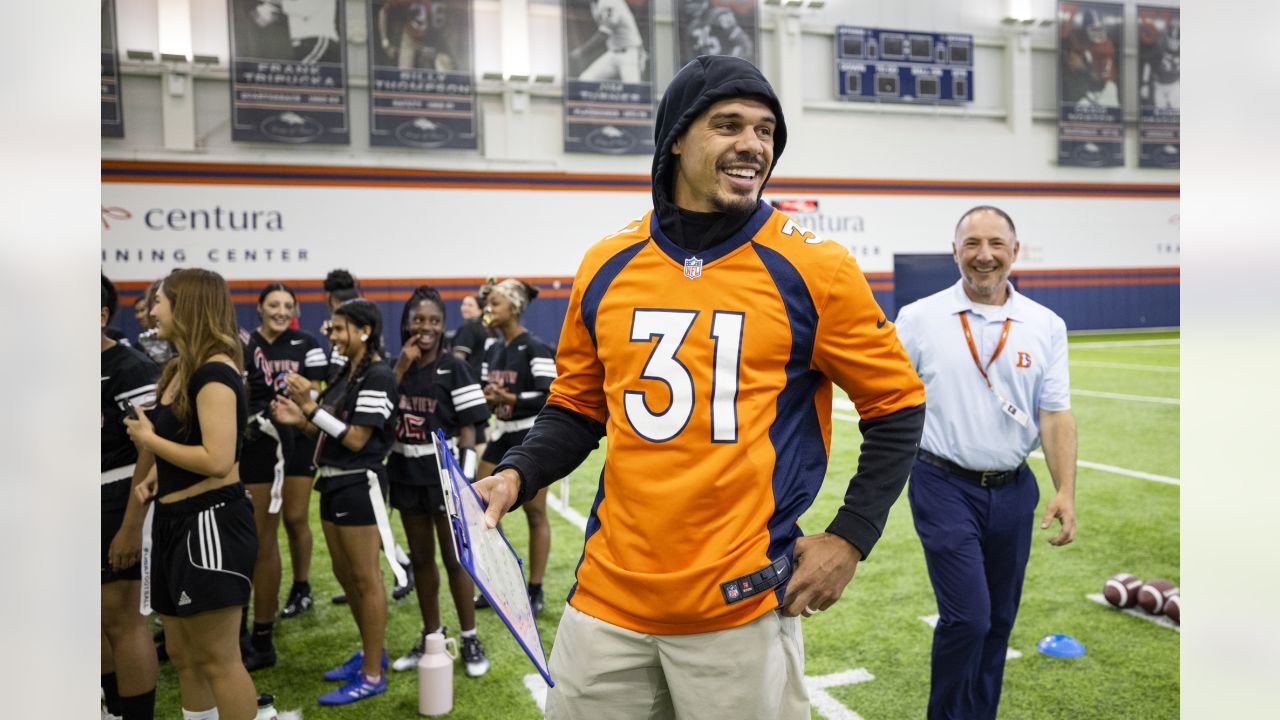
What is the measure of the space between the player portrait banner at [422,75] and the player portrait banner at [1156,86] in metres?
16.4

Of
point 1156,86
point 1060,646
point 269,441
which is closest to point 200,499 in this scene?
point 269,441

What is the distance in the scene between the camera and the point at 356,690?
422cm

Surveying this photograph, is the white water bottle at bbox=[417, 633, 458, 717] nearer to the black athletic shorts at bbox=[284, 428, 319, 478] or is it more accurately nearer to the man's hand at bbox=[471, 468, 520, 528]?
the black athletic shorts at bbox=[284, 428, 319, 478]

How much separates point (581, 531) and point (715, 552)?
5705 mm

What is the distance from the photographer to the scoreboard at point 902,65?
2069cm

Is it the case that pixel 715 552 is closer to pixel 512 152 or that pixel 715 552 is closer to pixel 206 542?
pixel 206 542

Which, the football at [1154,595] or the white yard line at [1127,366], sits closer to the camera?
the football at [1154,595]

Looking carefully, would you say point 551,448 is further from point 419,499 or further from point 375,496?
point 419,499

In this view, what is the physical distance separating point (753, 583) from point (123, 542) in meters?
2.74

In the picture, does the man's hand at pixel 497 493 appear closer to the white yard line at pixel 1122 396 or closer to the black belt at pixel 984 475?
the black belt at pixel 984 475

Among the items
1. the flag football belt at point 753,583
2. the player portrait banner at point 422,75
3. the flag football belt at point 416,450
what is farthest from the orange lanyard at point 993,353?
the player portrait banner at point 422,75

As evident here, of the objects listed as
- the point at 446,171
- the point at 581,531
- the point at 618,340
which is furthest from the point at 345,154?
the point at 618,340

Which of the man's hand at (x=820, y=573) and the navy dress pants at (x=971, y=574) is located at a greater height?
the man's hand at (x=820, y=573)
